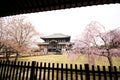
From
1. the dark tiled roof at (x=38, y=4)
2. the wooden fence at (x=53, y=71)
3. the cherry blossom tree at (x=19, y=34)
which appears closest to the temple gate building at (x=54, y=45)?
the cherry blossom tree at (x=19, y=34)

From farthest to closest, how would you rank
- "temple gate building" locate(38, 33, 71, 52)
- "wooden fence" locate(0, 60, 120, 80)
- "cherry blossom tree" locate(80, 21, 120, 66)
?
"temple gate building" locate(38, 33, 71, 52), "cherry blossom tree" locate(80, 21, 120, 66), "wooden fence" locate(0, 60, 120, 80)

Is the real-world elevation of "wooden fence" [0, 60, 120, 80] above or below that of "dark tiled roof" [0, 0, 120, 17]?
below

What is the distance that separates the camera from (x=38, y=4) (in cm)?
356

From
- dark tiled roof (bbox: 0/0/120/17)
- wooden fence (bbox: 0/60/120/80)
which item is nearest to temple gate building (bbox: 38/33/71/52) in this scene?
wooden fence (bbox: 0/60/120/80)

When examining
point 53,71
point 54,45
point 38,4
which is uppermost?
point 38,4

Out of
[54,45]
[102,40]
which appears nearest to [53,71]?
[102,40]

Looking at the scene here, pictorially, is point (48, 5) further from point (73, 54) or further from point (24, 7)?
point (73, 54)

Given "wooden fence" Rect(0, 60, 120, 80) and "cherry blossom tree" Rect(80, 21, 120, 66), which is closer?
"wooden fence" Rect(0, 60, 120, 80)

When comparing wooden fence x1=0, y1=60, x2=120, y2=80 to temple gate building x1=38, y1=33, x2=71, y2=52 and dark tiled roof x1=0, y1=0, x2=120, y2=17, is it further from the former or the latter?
temple gate building x1=38, y1=33, x2=71, y2=52

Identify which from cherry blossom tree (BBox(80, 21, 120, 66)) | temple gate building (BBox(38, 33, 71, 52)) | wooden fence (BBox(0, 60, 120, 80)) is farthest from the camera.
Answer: temple gate building (BBox(38, 33, 71, 52))

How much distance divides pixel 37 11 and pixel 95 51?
1375 cm

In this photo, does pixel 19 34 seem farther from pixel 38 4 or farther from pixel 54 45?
pixel 54 45

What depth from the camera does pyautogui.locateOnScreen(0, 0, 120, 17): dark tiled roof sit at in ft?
11.1

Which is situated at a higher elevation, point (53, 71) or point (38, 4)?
point (38, 4)
